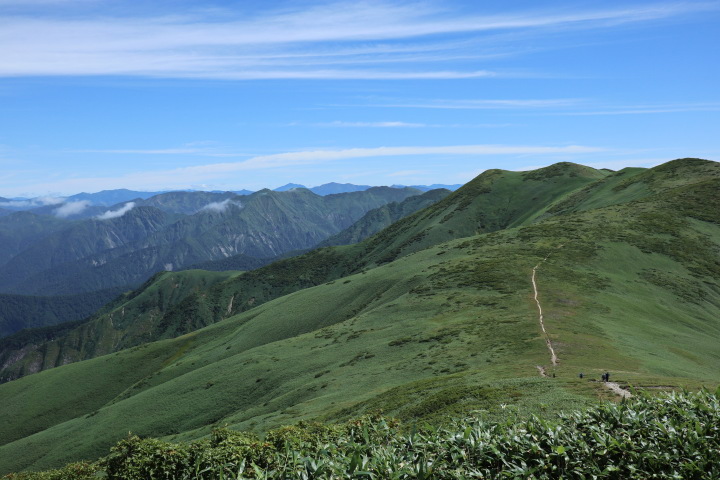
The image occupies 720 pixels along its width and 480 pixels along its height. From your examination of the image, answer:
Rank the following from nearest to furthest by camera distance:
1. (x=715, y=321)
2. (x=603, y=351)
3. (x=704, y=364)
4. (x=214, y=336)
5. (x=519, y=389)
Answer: (x=519, y=389)
(x=603, y=351)
(x=704, y=364)
(x=715, y=321)
(x=214, y=336)

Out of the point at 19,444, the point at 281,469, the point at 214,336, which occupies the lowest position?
the point at 19,444

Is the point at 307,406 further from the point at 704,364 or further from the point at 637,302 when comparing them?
the point at 637,302

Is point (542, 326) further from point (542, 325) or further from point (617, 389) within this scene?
point (617, 389)

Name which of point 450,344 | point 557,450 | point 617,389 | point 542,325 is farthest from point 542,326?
point 557,450

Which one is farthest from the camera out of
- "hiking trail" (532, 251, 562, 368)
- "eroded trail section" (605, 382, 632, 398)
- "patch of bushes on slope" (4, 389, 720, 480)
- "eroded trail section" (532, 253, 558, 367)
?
"eroded trail section" (532, 253, 558, 367)

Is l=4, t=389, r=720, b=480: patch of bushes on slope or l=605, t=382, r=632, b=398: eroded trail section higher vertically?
l=4, t=389, r=720, b=480: patch of bushes on slope

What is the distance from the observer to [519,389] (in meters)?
40.3

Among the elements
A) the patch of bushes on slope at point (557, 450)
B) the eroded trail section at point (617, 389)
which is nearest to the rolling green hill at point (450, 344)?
the eroded trail section at point (617, 389)

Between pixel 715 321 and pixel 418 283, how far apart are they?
185 ft

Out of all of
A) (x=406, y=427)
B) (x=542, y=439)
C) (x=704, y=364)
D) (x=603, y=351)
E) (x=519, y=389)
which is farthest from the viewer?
(x=704, y=364)

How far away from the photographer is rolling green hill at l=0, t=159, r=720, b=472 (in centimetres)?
5178

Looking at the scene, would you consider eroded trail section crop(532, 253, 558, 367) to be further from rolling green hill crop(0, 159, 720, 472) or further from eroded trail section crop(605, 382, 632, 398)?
eroded trail section crop(605, 382, 632, 398)

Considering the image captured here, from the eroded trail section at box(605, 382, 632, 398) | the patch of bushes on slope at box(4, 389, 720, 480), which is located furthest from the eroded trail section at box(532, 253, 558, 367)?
the patch of bushes on slope at box(4, 389, 720, 480)

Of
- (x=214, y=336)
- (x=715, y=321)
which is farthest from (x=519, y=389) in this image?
(x=214, y=336)
